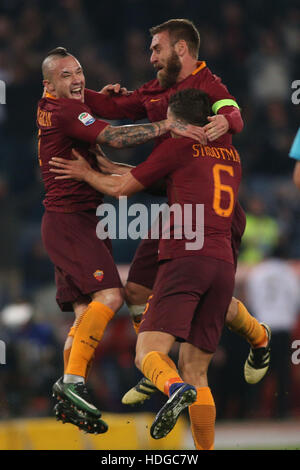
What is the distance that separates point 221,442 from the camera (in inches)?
470

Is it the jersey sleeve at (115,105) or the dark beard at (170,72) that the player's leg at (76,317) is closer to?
the jersey sleeve at (115,105)

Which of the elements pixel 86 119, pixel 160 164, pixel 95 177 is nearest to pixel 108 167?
pixel 95 177

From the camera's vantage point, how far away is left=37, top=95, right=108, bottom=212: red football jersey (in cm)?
708

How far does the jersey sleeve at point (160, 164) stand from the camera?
693cm

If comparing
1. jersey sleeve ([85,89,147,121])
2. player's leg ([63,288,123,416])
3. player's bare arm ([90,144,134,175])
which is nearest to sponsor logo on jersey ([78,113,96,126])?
player's bare arm ([90,144,134,175])

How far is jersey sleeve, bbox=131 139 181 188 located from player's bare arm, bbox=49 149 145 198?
0.28 ft

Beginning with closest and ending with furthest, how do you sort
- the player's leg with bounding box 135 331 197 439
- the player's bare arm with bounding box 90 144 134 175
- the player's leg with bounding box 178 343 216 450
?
the player's leg with bounding box 135 331 197 439 → the player's leg with bounding box 178 343 216 450 → the player's bare arm with bounding box 90 144 134 175

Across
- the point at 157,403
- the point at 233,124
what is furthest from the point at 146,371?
the point at 157,403

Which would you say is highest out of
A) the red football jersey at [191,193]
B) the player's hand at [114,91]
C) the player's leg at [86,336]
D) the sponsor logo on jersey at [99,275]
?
the player's hand at [114,91]

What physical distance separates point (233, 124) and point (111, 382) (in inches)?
277

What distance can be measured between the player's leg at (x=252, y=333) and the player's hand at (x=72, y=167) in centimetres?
161

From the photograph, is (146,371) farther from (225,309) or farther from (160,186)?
(160,186)

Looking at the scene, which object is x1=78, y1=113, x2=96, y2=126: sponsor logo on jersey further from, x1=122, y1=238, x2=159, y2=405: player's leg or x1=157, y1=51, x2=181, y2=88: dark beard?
x1=122, y1=238, x2=159, y2=405: player's leg

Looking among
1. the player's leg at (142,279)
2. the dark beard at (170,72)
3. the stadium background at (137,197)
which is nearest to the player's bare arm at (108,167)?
the player's leg at (142,279)
